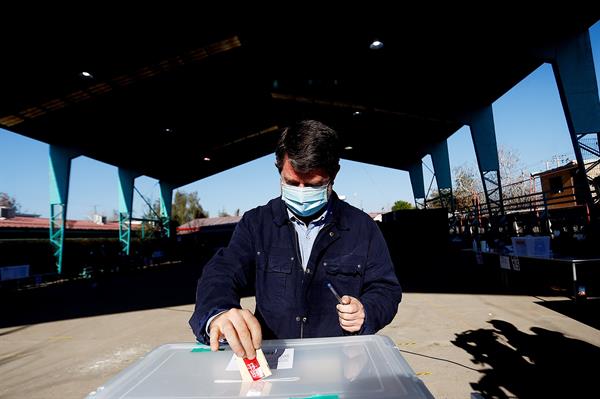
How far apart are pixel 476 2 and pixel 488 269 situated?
24.3ft

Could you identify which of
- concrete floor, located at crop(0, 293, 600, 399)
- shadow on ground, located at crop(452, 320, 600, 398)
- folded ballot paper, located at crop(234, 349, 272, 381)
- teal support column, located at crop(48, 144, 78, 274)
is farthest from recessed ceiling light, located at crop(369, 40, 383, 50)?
teal support column, located at crop(48, 144, 78, 274)

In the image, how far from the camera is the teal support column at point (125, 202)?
64.3 ft

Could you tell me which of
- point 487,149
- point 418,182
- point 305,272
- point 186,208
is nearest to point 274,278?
point 305,272

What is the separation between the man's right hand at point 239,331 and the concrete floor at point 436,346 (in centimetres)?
289

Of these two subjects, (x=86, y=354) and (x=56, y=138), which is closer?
(x=86, y=354)

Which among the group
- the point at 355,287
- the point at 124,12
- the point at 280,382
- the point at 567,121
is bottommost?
the point at 280,382

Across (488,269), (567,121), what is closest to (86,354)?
(488,269)

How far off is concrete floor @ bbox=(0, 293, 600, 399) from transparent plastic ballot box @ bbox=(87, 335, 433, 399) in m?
2.56

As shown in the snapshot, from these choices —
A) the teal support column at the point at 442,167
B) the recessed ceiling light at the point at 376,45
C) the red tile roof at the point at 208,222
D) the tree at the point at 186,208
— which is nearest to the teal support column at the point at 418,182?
the teal support column at the point at 442,167

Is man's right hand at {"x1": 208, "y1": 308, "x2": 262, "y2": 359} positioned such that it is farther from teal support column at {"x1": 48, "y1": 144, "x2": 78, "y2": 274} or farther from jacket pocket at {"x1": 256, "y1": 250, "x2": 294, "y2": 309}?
teal support column at {"x1": 48, "y1": 144, "x2": 78, "y2": 274}

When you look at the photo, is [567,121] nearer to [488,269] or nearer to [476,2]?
[476,2]

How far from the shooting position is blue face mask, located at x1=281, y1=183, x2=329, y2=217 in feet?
5.69

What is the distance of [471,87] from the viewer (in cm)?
1202

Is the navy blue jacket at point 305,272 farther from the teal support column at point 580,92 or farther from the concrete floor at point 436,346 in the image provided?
the teal support column at point 580,92
